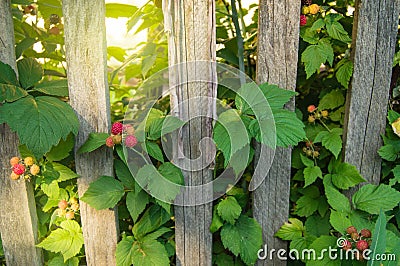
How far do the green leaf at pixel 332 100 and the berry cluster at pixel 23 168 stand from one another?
1.11 metres

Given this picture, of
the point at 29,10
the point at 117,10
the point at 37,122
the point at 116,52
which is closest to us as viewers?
the point at 37,122

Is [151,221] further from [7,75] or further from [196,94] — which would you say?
[7,75]

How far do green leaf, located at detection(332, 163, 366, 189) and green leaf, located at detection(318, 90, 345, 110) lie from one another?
0.24 metres

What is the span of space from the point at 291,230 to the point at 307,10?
844 mm

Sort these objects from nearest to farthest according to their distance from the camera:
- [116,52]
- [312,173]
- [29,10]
Answer: [312,173], [29,10], [116,52]

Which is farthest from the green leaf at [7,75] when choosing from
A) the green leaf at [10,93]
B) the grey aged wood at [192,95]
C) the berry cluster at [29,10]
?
the grey aged wood at [192,95]

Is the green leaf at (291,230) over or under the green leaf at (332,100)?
under

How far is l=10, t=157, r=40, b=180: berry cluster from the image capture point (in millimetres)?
1586

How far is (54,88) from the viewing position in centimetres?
165

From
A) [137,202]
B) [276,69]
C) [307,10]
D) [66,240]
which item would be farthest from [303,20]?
[66,240]

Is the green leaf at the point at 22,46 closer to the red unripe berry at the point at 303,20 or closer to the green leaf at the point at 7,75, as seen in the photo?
the green leaf at the point at 7,75

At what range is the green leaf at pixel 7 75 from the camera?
60.4 inches

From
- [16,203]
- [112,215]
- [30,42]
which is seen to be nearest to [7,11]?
[30,42]

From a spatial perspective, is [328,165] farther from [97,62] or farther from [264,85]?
[97,62]
